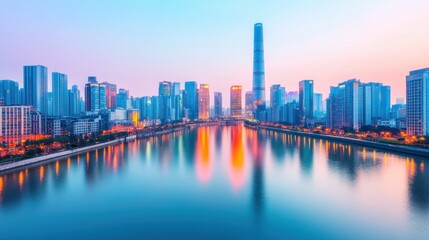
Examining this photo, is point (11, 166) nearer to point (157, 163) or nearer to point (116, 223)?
point (157, 163)

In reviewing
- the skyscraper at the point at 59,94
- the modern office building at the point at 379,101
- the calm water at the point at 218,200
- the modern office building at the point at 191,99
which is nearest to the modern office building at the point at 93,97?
the skyscraper at the point at 59,94

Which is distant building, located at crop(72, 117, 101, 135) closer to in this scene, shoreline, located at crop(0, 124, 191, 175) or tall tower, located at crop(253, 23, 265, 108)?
shoreline, located at crop(0, 124, 191, 175)

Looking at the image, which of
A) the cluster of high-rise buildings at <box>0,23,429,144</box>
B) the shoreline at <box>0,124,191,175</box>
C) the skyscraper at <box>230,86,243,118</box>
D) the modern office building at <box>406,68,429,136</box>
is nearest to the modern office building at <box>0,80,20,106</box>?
the cluster of high-rise buildings at <box>0,23,429,144</box>

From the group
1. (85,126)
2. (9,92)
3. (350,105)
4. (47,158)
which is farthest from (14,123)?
(9,92)

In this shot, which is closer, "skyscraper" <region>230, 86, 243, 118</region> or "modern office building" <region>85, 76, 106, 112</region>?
"modern office building" <region>85, 76, 106, 112</region>

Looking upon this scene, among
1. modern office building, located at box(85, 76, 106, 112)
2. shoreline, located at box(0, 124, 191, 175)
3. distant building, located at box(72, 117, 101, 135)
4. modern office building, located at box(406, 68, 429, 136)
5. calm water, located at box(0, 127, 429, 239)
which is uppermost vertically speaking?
modern office building, located at box(85, 76, 106, 112)

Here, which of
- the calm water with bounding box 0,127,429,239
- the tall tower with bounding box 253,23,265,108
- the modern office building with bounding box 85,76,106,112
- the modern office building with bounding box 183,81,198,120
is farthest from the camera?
the modern office building with bounding box 183,81,198,120
